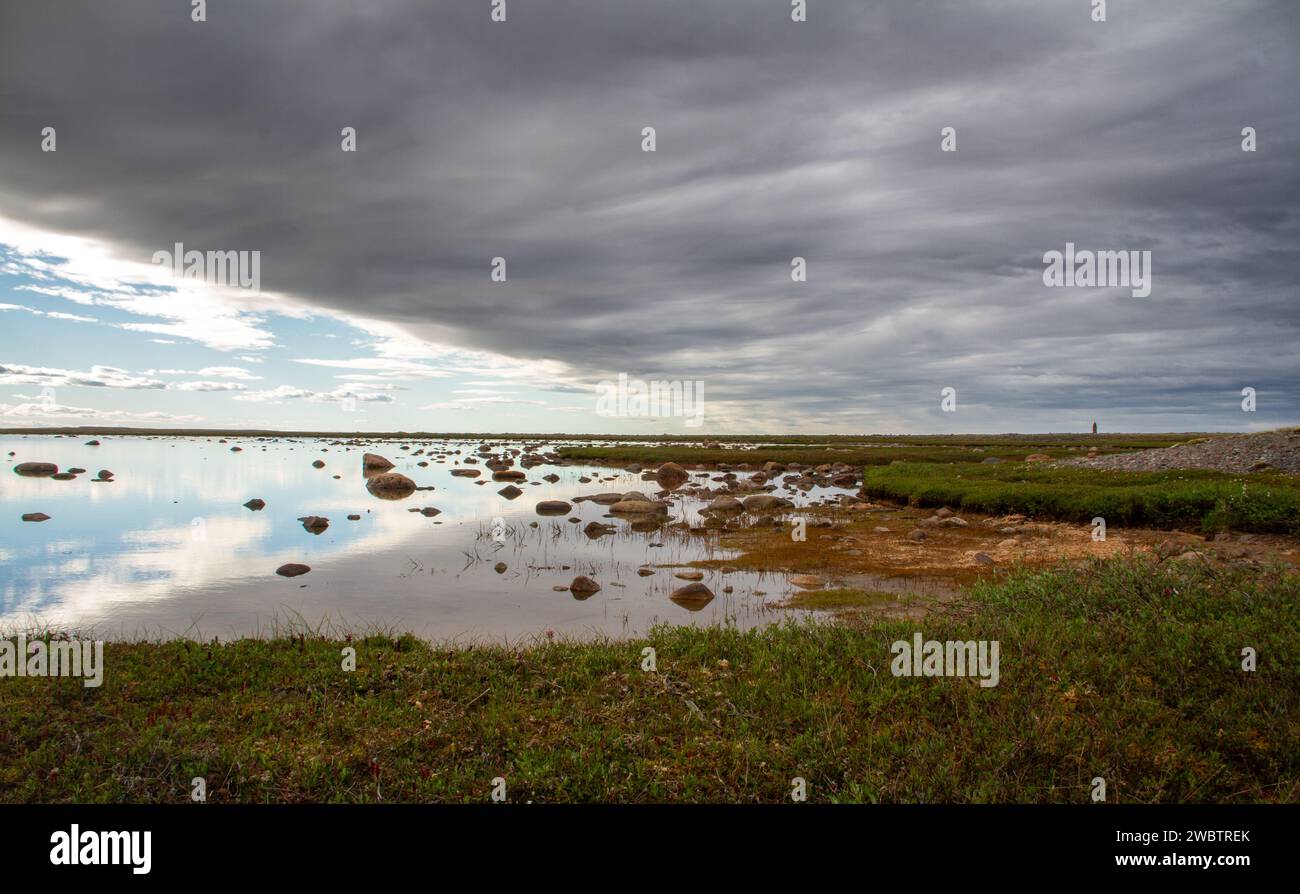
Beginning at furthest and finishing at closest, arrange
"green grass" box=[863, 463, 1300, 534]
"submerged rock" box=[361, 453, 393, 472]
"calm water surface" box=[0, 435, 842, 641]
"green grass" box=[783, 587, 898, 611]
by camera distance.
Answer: "submerged rock" box=[361, 453, 393, 472] → "green grass" box=[863, 463, 1300, 534] → "green grass" box=[783, 587, 898, 611] → "calm water surface" box=[0, 435, 842, 641]

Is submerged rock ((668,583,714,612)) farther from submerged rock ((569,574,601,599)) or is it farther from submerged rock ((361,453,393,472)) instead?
submerged rock ((361,453,393,472))

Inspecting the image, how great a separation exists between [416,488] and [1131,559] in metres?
39.6

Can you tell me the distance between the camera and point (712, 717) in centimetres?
796

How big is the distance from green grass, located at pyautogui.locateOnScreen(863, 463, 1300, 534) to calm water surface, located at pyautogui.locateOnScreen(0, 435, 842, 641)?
12490 millimetres

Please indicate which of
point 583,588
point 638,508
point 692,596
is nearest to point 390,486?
point 638,508

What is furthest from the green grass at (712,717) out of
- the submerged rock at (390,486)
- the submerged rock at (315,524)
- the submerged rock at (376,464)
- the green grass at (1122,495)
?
the submerged rock at (376,464)

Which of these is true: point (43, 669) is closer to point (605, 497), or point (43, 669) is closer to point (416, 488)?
point (605, 497)

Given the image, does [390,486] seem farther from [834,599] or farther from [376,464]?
[834,599]

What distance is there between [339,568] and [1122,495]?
88.8 feet

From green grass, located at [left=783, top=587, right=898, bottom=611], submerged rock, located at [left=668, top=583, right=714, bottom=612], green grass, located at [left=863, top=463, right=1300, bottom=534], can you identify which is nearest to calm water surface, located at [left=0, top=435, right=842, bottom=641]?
submerged rock, located at [left=668, top=583, right=714, bottom=612]

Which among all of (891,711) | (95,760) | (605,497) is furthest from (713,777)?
(605,497)

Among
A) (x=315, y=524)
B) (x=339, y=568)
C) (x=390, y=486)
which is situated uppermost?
(x=390, y=486)

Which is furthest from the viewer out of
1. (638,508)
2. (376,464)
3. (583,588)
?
(376,464)

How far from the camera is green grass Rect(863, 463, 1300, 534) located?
840 inches
